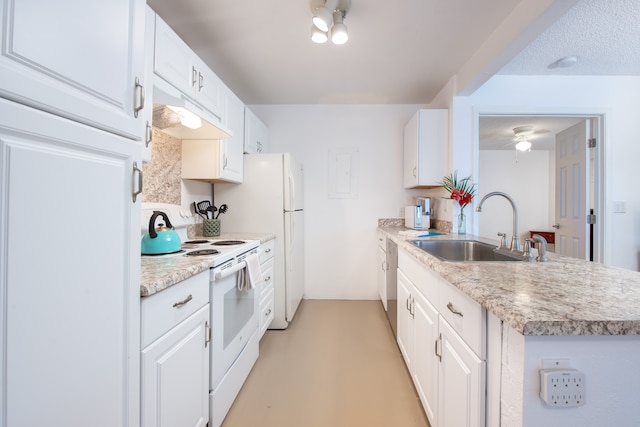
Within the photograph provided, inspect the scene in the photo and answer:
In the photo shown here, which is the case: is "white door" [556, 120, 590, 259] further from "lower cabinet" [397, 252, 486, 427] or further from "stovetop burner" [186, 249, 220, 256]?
"stovetop burner" [186, 249, 220, 256]

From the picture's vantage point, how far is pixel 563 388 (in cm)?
62

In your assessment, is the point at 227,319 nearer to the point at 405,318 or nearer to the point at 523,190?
the point at 405,318

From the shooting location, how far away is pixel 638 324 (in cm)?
59

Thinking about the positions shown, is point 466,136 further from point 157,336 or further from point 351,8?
point 157,336

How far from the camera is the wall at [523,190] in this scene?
17.4 feet

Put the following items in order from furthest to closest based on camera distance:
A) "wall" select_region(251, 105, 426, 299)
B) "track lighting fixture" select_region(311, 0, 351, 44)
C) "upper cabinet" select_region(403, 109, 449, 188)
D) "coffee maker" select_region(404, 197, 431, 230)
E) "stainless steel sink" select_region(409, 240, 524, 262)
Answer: "wall" select_region(251, 105, 426, 299) < "coffee maker" select_region(404, 197, 431, 230) < "upper cabinet" select_region(403, 109, 449, 188) < "stainless steel sink" select_region(409, 240, 524, 262) < "track lighting fixture" select_region(311, 0, 351, 44)

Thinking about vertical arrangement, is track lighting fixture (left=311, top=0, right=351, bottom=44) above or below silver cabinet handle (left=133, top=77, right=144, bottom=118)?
above

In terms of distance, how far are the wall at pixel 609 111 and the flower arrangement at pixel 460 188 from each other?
251 mm

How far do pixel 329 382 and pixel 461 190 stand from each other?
1.93 meters

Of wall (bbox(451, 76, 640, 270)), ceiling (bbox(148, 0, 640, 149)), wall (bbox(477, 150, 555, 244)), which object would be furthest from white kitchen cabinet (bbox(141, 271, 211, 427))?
wall (bbox(477, 150, 555, 244))

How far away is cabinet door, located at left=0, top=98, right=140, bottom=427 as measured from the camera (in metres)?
0.53

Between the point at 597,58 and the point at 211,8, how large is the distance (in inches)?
116

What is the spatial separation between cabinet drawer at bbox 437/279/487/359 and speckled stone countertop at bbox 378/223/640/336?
7 centimetres

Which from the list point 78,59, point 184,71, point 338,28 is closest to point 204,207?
point 184,71
